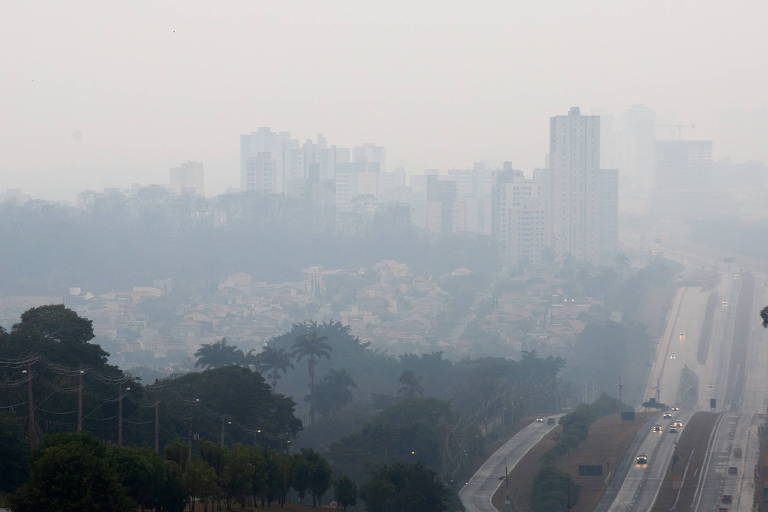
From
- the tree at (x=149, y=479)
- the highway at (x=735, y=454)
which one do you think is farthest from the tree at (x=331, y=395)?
the tree at (x=149, y=479)

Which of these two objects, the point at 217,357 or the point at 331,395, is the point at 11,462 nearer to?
the point at 217,357

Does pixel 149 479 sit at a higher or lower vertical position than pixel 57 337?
lower

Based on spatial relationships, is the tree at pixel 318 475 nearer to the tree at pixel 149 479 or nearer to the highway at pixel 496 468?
the tree at pixel 149 479

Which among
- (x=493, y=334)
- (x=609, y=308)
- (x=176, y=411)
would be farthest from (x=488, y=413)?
(x=609, y=308)

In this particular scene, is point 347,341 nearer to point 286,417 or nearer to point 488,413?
point 488,413

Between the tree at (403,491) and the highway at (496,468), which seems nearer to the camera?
the tree at (403,491)

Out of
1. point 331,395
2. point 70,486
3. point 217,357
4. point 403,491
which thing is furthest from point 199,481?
point 331,395
